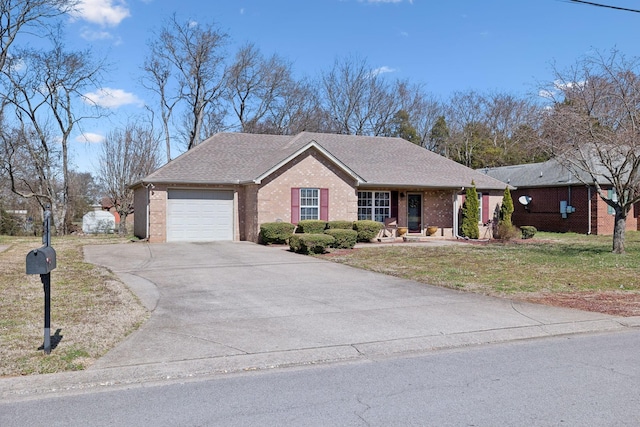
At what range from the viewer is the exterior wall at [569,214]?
3006cm

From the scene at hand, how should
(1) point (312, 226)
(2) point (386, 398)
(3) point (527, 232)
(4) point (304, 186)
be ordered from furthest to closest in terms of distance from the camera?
(3) point (527, 232)
(4) point (304, 186)
(1) point (312, 226)
(2) point (386, 398)

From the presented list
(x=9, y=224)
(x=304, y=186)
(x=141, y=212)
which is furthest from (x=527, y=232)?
(x=9, y=224)

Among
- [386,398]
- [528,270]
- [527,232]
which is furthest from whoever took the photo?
[527,232]

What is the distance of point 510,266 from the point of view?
1509cm

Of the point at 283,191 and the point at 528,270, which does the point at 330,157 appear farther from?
the point at 528,270

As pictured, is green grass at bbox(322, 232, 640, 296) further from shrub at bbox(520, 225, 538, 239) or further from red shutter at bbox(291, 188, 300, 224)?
shrub at bbox(520, 225, 538, 239)

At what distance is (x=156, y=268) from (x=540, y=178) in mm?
27589

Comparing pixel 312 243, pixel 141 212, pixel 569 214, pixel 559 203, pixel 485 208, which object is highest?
pixel 559 203

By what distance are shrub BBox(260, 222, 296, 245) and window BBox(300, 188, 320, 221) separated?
4.66 feet

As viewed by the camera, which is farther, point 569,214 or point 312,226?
point 569,214

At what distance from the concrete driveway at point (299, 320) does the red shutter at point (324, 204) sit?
955 centimetres

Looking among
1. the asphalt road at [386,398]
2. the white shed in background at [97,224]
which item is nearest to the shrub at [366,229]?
the asphalt road at [386,398]

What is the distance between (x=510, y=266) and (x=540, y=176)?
21471 millimetres

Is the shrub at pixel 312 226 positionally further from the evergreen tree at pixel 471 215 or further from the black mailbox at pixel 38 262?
the black mailbox at pixel 38 262
